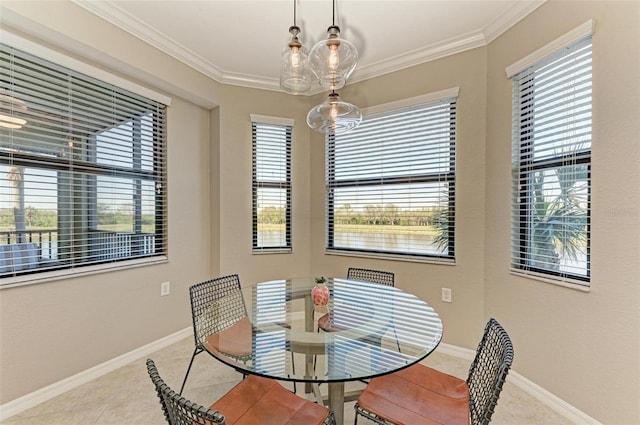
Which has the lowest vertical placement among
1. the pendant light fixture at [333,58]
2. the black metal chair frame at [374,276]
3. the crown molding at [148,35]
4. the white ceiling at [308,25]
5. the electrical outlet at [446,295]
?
the electrical outlet at [446,295]

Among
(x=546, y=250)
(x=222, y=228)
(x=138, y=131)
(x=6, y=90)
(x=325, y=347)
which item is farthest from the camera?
(x=222, y=228)

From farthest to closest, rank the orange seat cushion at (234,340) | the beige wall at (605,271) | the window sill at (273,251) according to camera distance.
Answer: the window sill at (273,251) → the beige wall at (605,271) → the orange seat cushion at (234,340)

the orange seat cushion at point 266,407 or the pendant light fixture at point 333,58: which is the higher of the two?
the pendant light fixture at point 333,58

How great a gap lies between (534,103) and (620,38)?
0.57 m

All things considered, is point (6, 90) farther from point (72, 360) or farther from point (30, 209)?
point (72, 360)

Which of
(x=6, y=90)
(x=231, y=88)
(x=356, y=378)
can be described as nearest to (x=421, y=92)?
(x=231, y=88)

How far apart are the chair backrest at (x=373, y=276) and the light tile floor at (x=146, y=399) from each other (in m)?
0.83

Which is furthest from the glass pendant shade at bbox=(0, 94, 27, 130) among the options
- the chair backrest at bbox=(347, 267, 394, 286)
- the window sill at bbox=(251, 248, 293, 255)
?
the chair backrest at bbox=(347, 267, 394, 286)

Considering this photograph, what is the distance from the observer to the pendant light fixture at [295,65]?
1.74 metres

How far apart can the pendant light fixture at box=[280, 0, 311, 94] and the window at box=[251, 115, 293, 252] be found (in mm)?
1549

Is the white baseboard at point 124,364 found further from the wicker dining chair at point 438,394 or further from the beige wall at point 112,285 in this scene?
the wicker dining chair at point 438,394

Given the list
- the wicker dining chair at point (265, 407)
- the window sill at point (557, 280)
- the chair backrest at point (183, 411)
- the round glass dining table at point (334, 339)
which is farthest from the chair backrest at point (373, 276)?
the chair backrest at point (183, 411)

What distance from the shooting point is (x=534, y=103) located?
2.17m

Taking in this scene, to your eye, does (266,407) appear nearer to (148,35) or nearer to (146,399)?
(146,399)
